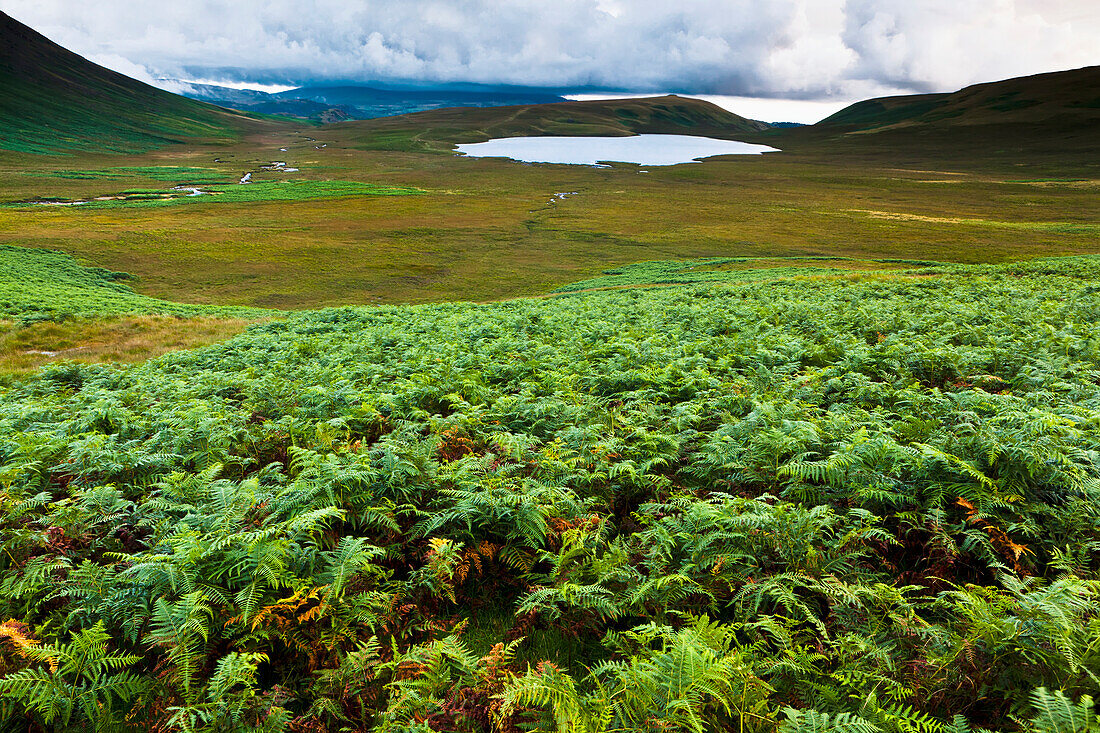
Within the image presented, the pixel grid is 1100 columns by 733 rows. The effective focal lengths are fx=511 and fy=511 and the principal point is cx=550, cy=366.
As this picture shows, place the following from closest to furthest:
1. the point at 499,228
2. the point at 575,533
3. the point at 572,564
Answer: the point at 572,564 < the point at 575,533 < the point at 499,228

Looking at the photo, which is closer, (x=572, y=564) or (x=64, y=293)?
(x=572, y=564)

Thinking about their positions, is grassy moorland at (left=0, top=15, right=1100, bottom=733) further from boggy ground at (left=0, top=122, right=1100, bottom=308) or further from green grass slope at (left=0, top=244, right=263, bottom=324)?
boggy ground at (left=0, top=122, right=1100, bottom=308)

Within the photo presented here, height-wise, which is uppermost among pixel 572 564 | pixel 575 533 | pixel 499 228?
pixel 575 533

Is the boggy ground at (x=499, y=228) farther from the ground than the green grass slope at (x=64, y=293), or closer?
farther from the ground

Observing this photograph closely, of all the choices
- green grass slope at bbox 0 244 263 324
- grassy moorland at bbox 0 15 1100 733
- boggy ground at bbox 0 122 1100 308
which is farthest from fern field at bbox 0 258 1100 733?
boggy ground at bbox 0 122 1100 308

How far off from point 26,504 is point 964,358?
15248mm

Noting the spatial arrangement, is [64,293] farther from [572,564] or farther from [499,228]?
[499,228]

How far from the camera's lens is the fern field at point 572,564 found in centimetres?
380

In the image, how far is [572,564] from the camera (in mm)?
5418

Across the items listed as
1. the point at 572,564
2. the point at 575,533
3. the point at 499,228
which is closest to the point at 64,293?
the point at 575,533

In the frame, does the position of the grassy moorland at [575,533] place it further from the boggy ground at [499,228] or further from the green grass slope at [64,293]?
the boggy ground at [499,228]

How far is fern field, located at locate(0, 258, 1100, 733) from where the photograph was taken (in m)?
3.80

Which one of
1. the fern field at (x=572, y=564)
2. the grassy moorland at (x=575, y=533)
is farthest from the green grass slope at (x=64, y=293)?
the fern field at (x=572, y=564)

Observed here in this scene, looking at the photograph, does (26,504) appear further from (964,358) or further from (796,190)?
(796,190)
